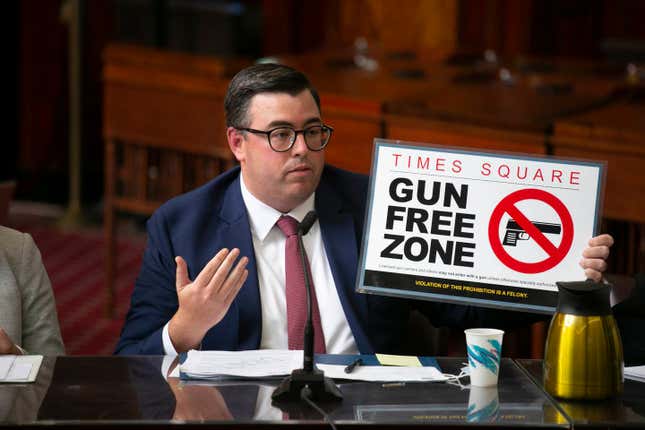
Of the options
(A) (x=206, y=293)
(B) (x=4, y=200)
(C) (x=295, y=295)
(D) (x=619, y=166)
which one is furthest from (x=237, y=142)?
(D) (x=619, y=166)

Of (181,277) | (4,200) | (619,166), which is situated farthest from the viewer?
(619,166)

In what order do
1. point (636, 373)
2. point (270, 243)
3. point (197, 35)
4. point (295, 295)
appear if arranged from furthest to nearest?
1. point (197, 35)
2. point (270, 243)
3. point (295, 295)
4. point (636, 373)

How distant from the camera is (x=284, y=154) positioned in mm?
2721

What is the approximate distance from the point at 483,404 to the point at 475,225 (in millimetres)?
503

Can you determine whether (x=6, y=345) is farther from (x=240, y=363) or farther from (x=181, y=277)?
(x=240, y=363)

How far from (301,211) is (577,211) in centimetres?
71

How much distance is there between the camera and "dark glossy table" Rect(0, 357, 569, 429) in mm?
2051

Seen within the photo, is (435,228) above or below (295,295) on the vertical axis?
above

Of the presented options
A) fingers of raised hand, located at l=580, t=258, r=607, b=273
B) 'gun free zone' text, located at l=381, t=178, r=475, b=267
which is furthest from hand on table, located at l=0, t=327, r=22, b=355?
fingers of raised hand, located at l=580, t=258, r=607, b=273

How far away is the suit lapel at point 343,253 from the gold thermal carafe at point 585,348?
0.61m

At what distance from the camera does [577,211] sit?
2.49m

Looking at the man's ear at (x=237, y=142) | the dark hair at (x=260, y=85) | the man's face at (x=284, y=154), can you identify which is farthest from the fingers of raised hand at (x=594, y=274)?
the man's ear at (x=237, y=142)

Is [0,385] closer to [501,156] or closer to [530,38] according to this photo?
[501,156]

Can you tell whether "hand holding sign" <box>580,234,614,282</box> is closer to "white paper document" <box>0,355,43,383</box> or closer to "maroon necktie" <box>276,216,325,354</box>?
"maroon necktie" <box>276,216,325,354</box>
